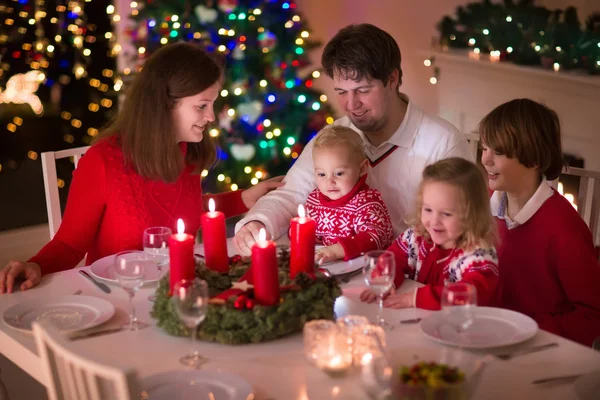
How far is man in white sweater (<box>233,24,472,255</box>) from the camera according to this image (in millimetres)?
2658

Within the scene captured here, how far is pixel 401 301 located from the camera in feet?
6.55

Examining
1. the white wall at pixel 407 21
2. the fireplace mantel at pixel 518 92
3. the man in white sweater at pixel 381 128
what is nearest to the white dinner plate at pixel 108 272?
the man in white sweater at pixel 381 128

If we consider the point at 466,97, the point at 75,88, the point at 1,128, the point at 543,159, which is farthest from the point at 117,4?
the point at 543,159

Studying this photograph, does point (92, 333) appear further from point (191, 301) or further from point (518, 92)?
point (518, 92)

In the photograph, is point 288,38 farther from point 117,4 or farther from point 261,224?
point 261,224

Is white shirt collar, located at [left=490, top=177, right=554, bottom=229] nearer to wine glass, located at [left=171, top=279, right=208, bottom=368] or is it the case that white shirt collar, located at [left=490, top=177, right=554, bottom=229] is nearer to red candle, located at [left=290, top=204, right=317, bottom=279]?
red candle, located at [left=290, top=204, right=317, bottom=279]

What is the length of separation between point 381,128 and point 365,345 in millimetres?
1294

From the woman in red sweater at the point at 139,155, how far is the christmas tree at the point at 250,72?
206cm

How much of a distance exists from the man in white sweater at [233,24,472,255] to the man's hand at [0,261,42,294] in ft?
2.24

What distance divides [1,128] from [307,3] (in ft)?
7.63

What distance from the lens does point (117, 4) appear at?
501cm

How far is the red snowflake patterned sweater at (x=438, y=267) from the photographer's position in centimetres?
199

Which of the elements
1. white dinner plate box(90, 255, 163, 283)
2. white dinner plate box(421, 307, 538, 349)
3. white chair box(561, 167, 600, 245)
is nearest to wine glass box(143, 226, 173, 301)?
white dinner plate box(90, 255, 163, 283)

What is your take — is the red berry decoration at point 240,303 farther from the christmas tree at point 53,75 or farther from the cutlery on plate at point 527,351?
the christmas tree at point 53,75
